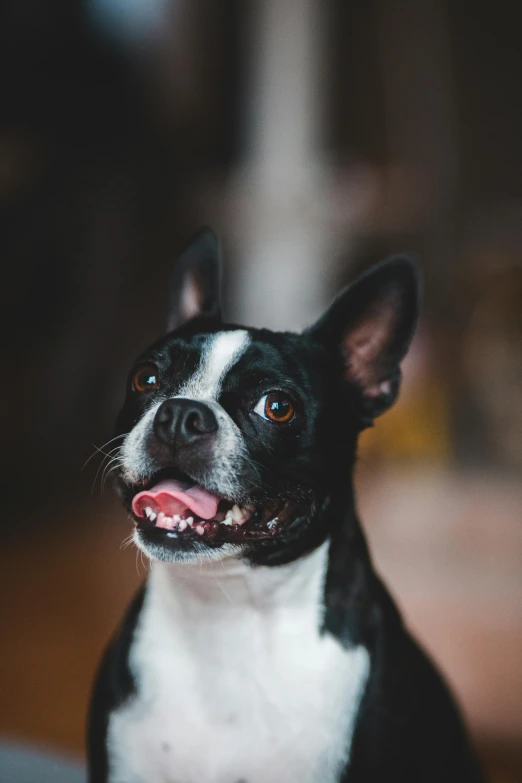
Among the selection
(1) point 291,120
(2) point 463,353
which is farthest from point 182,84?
(2) point 463,353

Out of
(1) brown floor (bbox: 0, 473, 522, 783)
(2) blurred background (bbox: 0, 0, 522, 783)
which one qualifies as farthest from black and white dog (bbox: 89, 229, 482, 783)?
(2) blurred background (bbox: 0, 0, 522, 783)

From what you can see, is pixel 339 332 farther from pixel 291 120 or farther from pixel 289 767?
pixel 291 120

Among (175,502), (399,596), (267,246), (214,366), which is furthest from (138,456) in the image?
(267,246)

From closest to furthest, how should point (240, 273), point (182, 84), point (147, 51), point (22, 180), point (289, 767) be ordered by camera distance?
point (289, 767)
point (22, 180)
point (147, 51)
point (182, 84)
point (240, 273)

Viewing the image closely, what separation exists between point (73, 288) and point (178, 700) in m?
2.70

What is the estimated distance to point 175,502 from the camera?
1075 millimetres

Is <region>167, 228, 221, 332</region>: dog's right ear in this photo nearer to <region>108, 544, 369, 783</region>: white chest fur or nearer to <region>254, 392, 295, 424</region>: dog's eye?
<region>254, 392, 295, 424</region>: dog's eye

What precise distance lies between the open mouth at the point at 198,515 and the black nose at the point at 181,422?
8cm

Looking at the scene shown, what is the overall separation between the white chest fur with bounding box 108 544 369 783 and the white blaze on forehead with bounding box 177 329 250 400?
26cm

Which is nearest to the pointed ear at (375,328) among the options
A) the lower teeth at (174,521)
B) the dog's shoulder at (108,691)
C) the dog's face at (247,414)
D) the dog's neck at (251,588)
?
the dog's face at (247,414)

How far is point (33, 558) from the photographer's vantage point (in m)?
3.57

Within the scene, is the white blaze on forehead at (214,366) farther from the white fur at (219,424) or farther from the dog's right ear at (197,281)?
the dog's right ear at (197,281)

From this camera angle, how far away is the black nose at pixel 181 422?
3.51 ft

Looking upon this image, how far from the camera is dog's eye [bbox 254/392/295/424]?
1.18 metres
